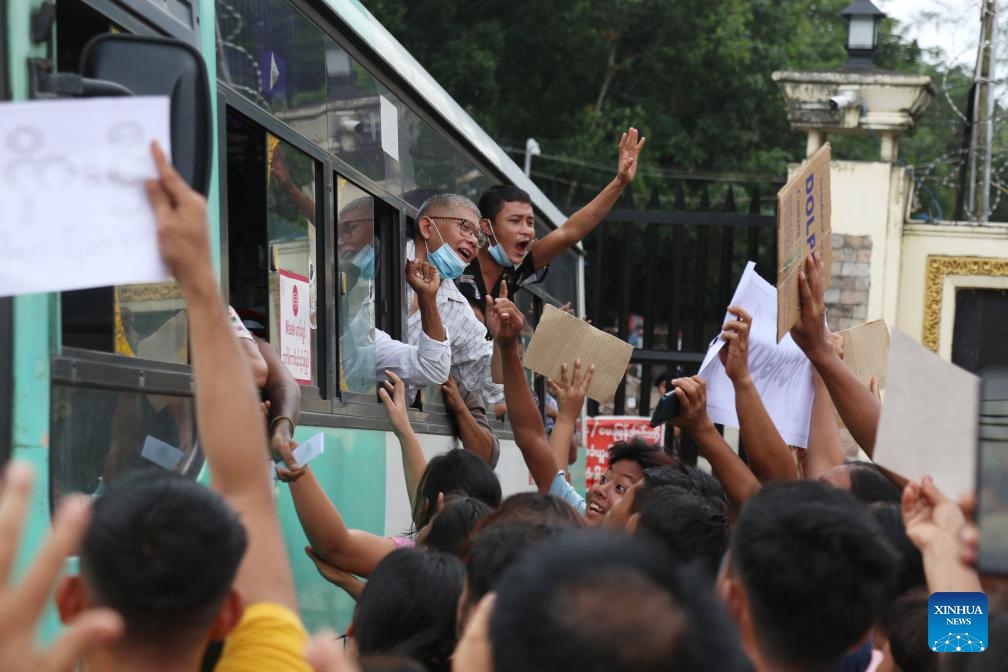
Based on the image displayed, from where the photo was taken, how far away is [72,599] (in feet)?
6.19

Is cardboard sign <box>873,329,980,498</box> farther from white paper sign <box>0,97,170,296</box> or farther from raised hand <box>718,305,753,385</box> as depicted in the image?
raised hand <box>718,305,753,385</box>

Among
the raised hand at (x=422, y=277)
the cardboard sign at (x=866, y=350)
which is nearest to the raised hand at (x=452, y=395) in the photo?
the raised hand at (x=422, y=277)

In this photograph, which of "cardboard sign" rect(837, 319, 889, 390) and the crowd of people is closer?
the crowd of people

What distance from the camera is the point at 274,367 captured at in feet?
12.8

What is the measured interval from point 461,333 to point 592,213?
0.96 m

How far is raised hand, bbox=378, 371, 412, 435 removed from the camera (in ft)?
17.2

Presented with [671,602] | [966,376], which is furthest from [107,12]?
[671,602]

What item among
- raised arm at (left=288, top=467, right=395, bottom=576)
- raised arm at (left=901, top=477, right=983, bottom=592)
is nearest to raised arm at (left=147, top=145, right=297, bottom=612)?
raised arm at (left=901, top=477, right=983, bottom=592)

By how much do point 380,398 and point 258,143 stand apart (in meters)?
1.32

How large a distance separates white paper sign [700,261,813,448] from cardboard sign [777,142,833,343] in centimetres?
36

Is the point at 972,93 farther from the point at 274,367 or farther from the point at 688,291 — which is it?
the point at 274,367

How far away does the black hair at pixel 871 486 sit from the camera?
381cm

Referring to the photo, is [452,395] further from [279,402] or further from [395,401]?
[279,402]

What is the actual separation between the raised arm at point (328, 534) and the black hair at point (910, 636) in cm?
115
